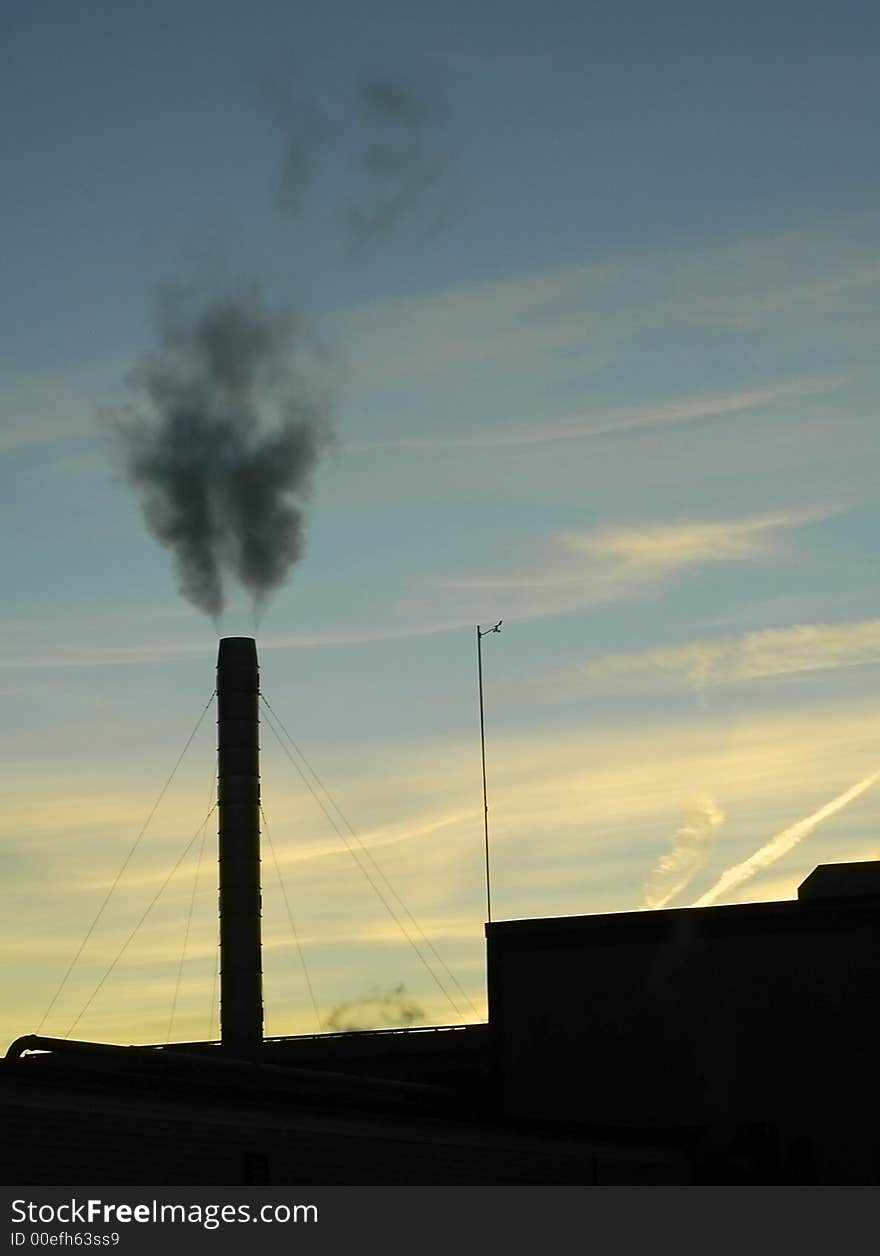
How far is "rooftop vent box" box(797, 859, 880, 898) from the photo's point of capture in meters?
47.4

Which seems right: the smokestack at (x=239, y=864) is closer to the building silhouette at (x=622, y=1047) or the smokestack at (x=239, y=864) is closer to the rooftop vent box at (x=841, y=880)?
the building silhouette at (x=622, y=1047)

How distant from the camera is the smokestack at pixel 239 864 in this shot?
148 feet

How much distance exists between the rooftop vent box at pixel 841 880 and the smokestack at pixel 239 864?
47.3 feet

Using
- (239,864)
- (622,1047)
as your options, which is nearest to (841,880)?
(622,1047)

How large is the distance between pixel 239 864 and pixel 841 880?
16071mm

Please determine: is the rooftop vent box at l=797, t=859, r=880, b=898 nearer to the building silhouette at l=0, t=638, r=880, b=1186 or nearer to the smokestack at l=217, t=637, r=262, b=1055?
the building silhouette at l=0, t=638, r=880, b=1186

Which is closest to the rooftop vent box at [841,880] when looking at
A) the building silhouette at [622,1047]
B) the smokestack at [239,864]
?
the building silhouette at [622,1047]

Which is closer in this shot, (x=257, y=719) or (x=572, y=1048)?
(x=572, y=1048)

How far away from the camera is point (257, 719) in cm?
4706

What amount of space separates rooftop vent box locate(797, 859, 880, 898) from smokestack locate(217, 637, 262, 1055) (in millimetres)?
14421
